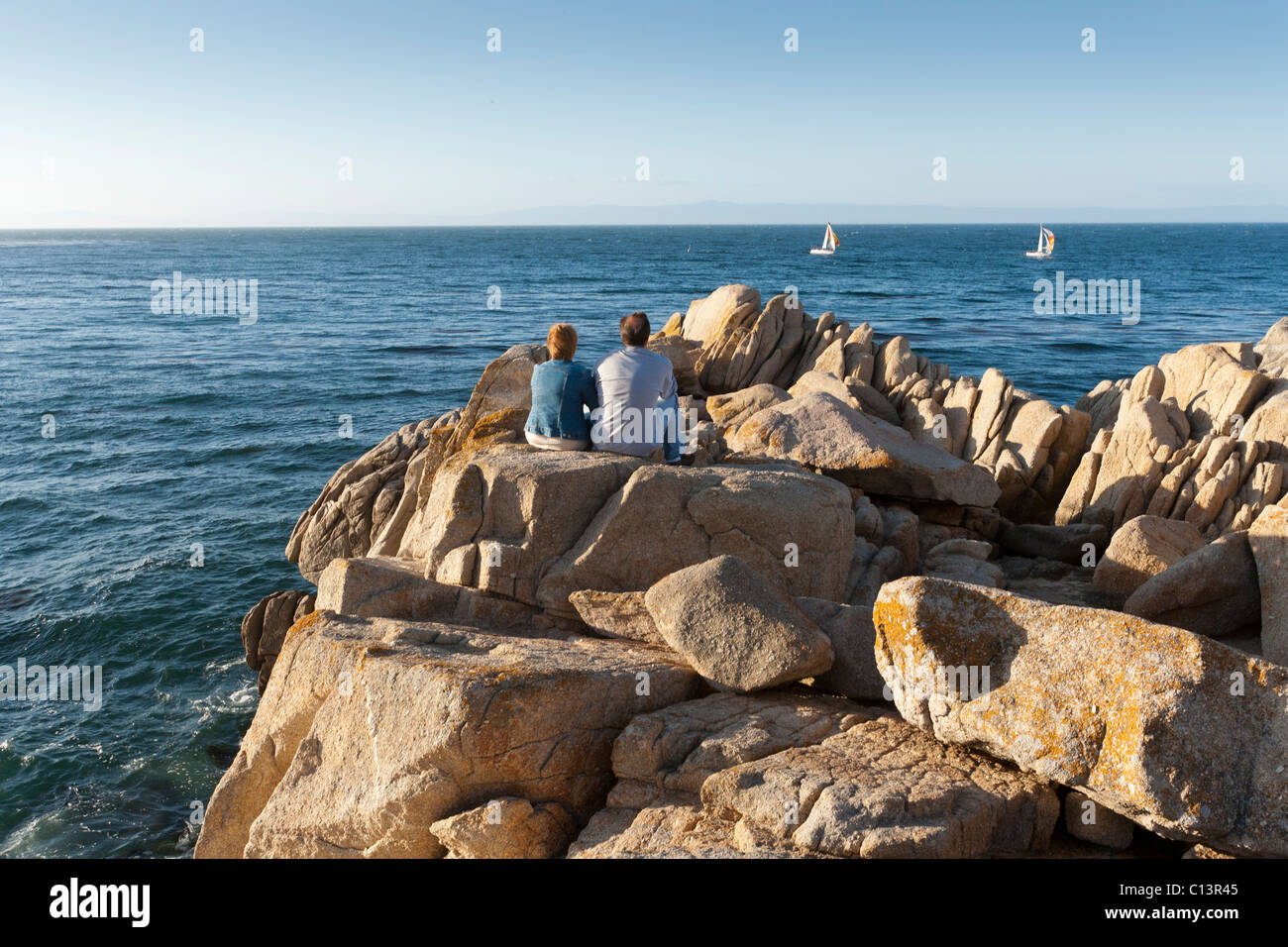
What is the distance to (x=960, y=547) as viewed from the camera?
13008 millimetres

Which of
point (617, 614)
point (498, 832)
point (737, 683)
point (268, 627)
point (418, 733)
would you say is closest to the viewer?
point (498, 832)

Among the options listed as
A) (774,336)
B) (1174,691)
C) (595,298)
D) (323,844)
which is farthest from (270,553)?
(595,298)

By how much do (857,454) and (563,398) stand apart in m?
5.19

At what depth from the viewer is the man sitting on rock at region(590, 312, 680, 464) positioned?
10.6m

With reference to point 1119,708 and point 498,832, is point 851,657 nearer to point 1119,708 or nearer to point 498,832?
point 1119,708

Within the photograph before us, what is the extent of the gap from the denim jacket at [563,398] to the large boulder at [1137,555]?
23.1ft

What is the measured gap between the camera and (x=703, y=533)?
382 inches

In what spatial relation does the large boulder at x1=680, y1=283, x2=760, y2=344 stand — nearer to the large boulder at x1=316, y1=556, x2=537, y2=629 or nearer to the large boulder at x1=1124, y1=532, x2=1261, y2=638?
the large boulder at x1=1124, y1=532, x2=1261, y2=638

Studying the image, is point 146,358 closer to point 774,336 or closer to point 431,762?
point 774,336

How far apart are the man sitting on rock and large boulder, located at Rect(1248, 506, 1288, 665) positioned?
21.5ft

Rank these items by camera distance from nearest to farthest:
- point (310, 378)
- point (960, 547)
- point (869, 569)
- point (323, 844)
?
point (323, 844)
point (869, 569)
point (960, 547)
point (310, 378)

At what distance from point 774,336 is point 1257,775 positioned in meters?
17.2

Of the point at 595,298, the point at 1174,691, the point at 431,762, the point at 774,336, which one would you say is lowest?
the point at 431,762

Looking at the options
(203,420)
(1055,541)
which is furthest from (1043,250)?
(1055,541)
